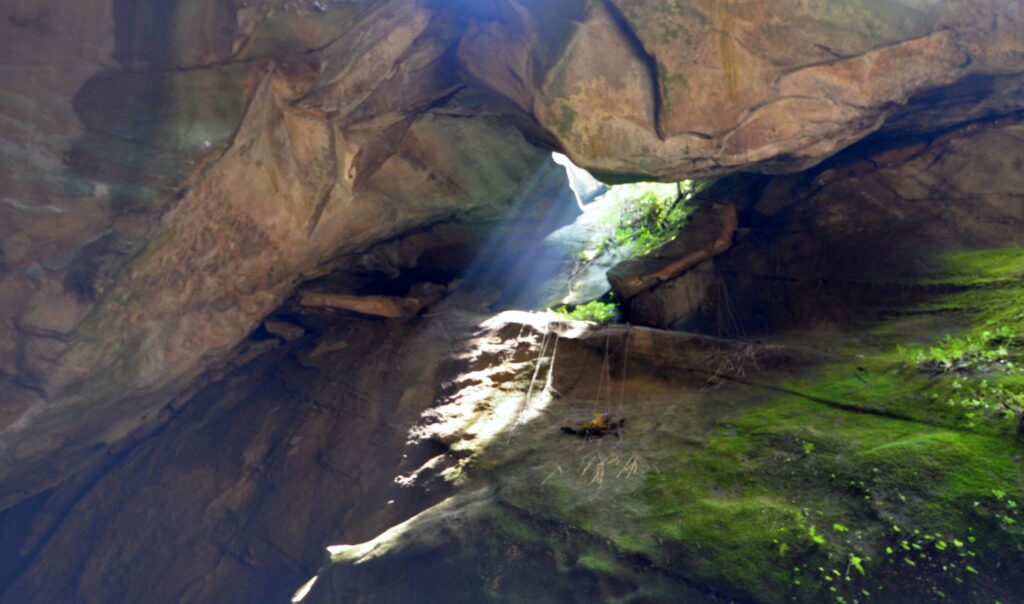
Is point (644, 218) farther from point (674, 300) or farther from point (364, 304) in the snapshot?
point (364, 304)

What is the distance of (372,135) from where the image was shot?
7828mm

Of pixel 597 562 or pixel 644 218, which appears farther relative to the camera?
pixel 644 218

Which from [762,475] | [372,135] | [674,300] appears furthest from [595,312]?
[762,475]

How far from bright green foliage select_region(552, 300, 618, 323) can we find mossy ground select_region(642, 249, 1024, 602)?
2974mm

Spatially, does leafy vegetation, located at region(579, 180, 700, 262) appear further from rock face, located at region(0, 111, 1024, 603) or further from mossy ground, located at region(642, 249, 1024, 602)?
mossy ground, located at region(642, 249, 1024, 602)

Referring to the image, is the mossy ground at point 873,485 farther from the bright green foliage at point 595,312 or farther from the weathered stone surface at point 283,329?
the weathered stone surface at point 283,329

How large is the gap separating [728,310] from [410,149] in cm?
443

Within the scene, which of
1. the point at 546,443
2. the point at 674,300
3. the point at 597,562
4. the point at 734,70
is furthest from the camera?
the point at 674,300

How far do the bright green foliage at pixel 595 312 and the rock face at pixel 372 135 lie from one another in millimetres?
517

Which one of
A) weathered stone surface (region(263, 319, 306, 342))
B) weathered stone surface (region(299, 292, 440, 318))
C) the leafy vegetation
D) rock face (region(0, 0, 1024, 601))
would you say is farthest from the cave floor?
weathered stone surface (region(263, 319, 306, 342))

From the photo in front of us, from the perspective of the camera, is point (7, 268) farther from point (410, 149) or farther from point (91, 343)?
point (410, 149)

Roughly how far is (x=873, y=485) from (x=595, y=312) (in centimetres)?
458

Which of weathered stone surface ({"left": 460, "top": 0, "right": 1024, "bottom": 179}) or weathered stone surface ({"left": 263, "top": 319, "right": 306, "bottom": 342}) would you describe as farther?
weathered stone surface ({"left": 263, "top": 319, "right": 306, "bottom": 342})

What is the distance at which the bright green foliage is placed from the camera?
8.24 meters
